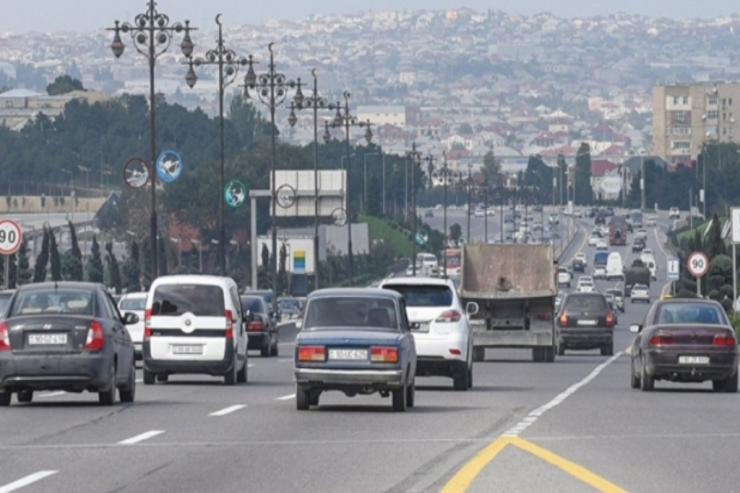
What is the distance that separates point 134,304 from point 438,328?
45.8 feet

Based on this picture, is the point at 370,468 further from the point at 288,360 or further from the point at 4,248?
the point at 288,360

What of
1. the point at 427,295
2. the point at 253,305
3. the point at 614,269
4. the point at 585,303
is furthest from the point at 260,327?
the point at 614,269

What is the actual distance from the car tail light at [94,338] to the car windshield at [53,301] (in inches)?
16.9

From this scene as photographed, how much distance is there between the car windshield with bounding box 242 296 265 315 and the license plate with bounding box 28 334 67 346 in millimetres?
23474

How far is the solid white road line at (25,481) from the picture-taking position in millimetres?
16853

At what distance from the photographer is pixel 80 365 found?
26234 millimetres

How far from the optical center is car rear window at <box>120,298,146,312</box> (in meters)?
45.7

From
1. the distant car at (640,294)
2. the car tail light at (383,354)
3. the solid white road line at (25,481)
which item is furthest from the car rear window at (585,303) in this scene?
the distant car at (640,294)

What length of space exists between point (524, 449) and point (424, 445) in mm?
1067

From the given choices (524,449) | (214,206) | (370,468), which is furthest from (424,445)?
(214,206)

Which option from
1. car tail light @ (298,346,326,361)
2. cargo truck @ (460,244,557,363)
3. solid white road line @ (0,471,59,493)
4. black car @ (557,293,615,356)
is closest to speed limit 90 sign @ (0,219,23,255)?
cargo truck @ (460,244,557,363)

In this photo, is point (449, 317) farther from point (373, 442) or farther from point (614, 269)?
point (614, 269)

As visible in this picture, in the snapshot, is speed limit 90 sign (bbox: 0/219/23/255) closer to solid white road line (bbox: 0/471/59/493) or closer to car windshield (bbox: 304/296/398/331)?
car windshield (bbox: 304/296/398/331)

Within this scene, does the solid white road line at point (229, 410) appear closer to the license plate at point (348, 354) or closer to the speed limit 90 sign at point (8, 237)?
the license plate at point (348, 354)
